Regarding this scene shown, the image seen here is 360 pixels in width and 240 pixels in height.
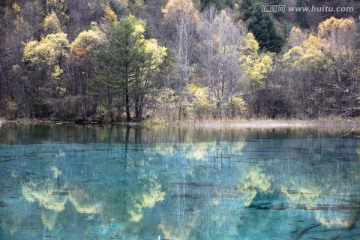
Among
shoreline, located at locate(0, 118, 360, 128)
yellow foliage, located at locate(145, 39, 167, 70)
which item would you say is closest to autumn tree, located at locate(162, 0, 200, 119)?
yellow foliage, located at locate(145, 39, 167, 70)

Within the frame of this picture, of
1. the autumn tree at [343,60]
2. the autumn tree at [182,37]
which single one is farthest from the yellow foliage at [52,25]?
the autumn tree at [343,60]

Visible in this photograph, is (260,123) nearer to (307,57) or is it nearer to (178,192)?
(307,57)

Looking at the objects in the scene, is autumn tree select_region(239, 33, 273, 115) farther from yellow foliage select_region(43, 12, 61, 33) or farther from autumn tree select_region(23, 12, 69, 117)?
yellow foliage select_region(43, 12, 61, 33)

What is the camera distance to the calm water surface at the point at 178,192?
947 centimetres

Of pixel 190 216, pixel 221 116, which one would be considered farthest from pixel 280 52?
pixel 190 216

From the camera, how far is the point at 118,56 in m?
42.8

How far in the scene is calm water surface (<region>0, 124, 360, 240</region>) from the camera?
947cm

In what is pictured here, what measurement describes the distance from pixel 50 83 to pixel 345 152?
33.3 m

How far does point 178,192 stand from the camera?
13047 mm

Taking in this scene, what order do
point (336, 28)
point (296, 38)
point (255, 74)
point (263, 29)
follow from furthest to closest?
point (263, 29) → point (296, 38) → point (336, 28) → point (255, 74)

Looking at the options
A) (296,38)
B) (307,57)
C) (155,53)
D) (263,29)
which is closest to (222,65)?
(155,53)

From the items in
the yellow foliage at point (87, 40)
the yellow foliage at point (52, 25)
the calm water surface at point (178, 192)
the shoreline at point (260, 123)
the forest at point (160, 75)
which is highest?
the yellow foliage at point (52, 25)

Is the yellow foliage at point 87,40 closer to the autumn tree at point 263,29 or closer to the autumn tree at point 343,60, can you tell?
the autumn tree at point 263,29

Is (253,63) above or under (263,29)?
under
